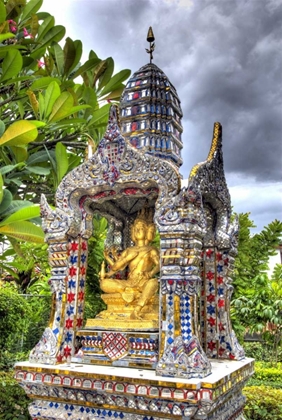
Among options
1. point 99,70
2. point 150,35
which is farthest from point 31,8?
point 150,35

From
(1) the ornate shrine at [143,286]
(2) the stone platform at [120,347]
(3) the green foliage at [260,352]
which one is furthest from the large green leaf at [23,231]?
(3) the green foliage at [260,352]

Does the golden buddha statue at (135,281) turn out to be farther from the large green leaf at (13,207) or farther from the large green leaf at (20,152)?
the large green leaf at (20,152)

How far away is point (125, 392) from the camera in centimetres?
296

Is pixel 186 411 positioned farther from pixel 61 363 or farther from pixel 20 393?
pixel 20 393

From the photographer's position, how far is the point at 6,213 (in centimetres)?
325

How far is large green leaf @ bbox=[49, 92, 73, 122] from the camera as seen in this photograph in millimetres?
3754

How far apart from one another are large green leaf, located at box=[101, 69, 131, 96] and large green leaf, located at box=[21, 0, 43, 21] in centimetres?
119

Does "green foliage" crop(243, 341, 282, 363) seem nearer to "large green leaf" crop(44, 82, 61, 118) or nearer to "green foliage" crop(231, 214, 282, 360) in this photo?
"green foliage" crop(231, 214, 282, 360)

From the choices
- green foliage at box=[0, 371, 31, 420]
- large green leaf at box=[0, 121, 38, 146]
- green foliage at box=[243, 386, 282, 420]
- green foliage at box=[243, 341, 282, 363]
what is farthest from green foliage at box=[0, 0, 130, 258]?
green foliage at box=[243, 341, 282, 363]

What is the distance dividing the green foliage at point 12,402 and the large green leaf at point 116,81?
15.5 feet

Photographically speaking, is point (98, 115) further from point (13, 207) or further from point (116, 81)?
point (13, 207)

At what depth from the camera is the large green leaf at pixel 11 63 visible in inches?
144

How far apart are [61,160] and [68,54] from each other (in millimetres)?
1466

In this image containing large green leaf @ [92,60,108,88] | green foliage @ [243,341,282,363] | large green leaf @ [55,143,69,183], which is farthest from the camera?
green foliage @ [243,341,282,363]
